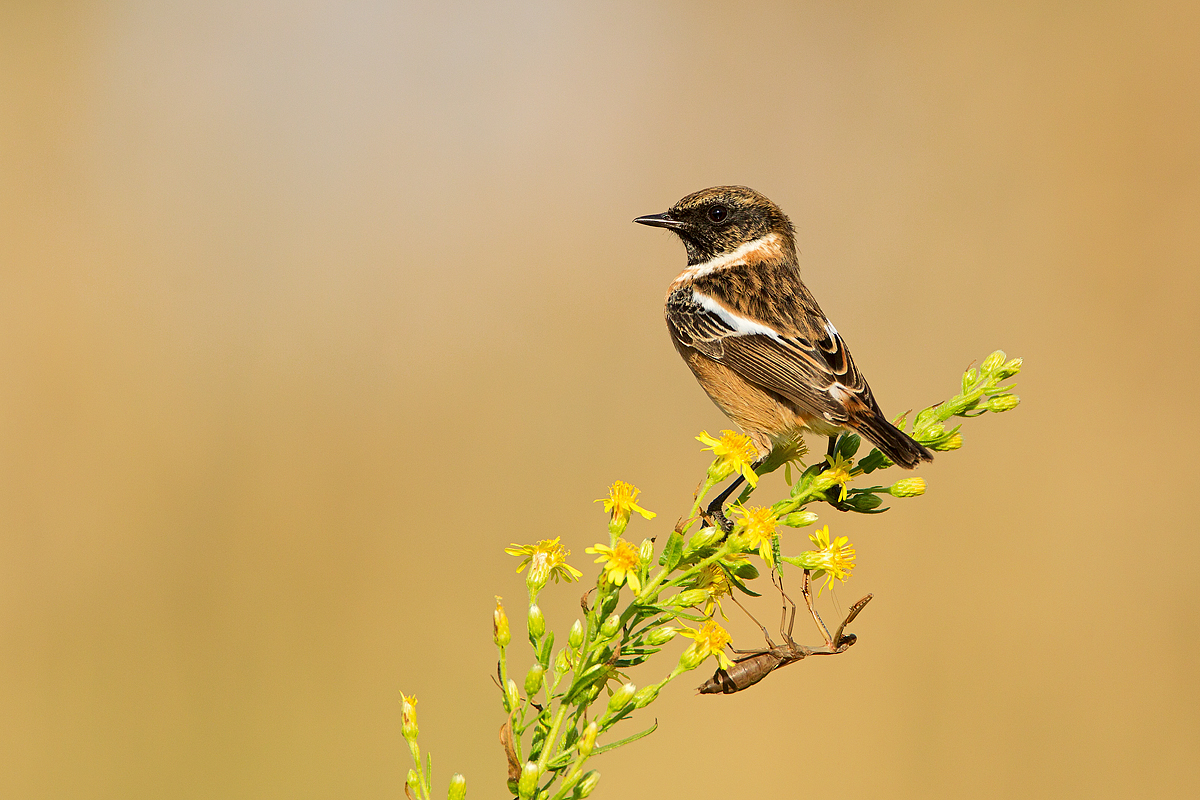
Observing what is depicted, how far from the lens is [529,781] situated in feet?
4.58

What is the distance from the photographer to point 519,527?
6.80 metres

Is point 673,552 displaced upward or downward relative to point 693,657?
upward

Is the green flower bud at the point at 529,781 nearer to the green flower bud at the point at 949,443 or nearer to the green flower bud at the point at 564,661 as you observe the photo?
the green flower bud at the point at 564,661

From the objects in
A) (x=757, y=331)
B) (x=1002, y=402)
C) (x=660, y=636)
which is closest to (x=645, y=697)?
(x=660, y=636)

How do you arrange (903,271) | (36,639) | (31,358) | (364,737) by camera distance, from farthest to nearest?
(903,271)
(31,358)
(36,639)
(364,737)

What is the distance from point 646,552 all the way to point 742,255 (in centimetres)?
252

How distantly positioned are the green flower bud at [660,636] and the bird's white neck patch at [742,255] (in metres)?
2.40

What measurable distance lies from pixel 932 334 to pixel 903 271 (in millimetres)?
695

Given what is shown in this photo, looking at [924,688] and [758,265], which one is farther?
[924,688]

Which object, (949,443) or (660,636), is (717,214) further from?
(660,636)

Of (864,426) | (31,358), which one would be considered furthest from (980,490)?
(31,358)

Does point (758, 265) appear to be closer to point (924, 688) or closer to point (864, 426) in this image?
point (864, 426)

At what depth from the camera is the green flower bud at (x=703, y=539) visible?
1629 mm

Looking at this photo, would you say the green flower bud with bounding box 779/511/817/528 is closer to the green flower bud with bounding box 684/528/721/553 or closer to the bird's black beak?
the green flower bud with bounding box 684/528/721/553
